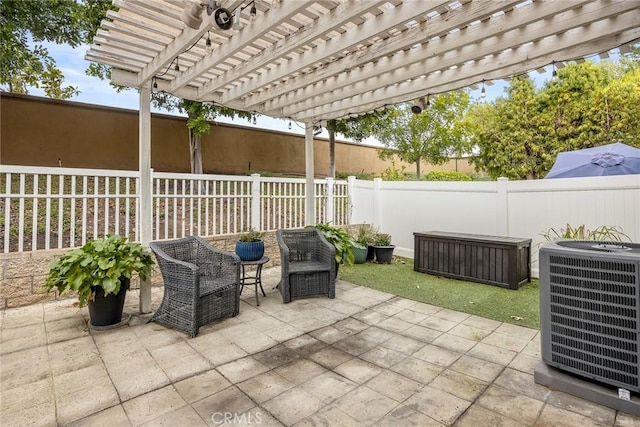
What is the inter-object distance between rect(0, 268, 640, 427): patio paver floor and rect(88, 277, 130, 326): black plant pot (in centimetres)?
13

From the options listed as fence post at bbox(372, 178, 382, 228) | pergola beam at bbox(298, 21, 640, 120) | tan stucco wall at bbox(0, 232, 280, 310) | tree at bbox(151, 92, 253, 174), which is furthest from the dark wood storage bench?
tan stucco wall at bbox(0, 232, 280, 310)

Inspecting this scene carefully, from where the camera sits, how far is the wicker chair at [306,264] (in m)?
3.98

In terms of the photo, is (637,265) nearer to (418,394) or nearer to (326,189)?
(418,394)

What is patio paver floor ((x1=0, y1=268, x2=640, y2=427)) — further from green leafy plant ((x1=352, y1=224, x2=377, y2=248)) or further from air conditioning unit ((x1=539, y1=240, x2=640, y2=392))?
green leafy plant ((x1=352, y1=224, x2=377, y2=248))

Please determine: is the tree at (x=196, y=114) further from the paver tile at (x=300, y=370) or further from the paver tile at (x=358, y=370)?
the paver tile at (x=358, y=370)

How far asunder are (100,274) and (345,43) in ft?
10.3

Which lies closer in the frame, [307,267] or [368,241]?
[307,267]

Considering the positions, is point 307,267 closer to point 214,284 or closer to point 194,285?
point 214,284

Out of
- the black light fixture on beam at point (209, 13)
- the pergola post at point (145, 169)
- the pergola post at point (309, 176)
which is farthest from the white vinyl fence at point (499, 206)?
the black light fixture on beam at point (209, 13)

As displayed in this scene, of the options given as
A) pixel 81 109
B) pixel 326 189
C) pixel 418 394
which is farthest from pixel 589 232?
pixel 81 109

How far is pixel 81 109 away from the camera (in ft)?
23.1

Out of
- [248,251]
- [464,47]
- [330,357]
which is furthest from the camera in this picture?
[248,251]

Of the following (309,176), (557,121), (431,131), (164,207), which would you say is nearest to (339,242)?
(309,176)

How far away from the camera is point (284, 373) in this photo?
2344 mm
